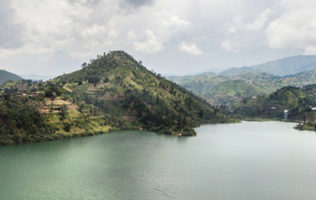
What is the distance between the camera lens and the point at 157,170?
77.0m

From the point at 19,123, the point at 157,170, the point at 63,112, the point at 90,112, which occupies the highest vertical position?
the point at 90,112

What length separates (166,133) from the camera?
149000 mm

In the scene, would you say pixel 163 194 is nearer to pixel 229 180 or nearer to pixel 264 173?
pixel 229 180

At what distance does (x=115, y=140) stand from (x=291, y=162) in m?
70.2

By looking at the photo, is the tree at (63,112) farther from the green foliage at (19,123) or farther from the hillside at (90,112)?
the green foliage at (19,123)

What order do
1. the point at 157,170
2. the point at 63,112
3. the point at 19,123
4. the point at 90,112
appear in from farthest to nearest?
the point at 90,112 < the point at 63,112 < the point at 19,123 < the point at 157,170

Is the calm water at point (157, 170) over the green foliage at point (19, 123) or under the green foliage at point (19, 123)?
under

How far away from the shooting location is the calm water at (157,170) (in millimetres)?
60406

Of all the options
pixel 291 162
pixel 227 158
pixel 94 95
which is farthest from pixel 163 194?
pixel 94 95

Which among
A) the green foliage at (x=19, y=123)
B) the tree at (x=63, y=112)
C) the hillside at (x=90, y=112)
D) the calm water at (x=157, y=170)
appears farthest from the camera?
the tree at (x=63, y=112)

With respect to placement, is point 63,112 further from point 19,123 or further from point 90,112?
point 19,123

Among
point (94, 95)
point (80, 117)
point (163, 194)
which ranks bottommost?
point (163, 194)

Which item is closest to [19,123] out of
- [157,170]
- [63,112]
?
[63,112]

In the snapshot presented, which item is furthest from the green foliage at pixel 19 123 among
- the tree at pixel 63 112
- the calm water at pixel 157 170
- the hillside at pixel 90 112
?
the tree at pixel 63 112
